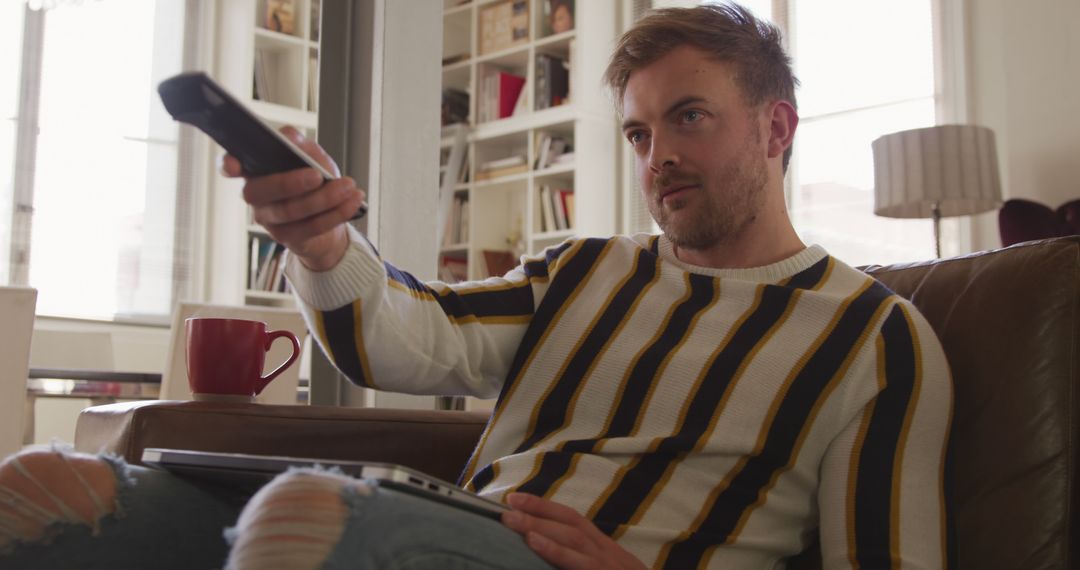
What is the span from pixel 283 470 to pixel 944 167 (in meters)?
3.29

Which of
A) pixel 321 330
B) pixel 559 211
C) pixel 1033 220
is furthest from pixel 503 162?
pixel 321 330

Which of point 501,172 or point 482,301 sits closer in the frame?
point 482,301

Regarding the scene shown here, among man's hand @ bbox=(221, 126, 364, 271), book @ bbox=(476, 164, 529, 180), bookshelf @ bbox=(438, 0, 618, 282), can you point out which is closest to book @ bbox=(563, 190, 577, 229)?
bookshelf @ bbox=(438, 0, 618, 282)

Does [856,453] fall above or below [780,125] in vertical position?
below

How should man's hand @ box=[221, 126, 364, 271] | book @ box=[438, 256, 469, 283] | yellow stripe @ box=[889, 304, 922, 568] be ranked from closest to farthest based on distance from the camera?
man's hand @ box=[221, 126, 364, 271]
yellow stripe @ box=[889, 304, 922, 568]
book @ box=[438, 256, 469, 283]

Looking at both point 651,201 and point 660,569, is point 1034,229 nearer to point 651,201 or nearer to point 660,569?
point 651,201

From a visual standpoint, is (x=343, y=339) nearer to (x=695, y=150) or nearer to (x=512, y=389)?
(x=512, y=389)

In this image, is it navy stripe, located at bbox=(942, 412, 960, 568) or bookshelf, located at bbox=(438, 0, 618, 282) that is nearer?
navy stripe, located at bbox=(942, 412, 960, 568)

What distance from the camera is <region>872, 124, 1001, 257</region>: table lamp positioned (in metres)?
3.71

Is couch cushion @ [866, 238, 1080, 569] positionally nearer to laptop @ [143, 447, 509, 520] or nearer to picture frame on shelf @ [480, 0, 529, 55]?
laptop @ [143, 447, 509, 520]

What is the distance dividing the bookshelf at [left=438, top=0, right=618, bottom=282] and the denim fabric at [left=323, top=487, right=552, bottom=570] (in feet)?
14.7

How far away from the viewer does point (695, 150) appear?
4.38 ft

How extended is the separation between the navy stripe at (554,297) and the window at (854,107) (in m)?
3.35

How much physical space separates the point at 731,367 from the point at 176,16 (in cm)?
531
